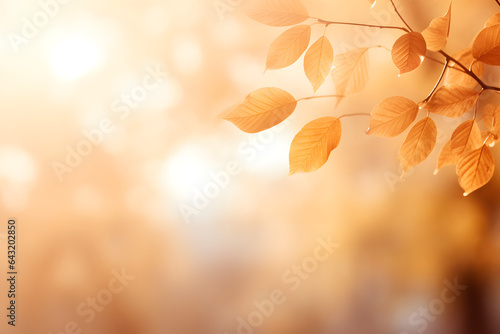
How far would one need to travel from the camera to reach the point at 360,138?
1.10 metres

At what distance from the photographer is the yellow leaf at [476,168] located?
427mm

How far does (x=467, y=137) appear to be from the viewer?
42 centimetres

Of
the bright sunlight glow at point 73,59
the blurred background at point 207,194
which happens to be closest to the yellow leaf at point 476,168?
the blurred background at point 207,194

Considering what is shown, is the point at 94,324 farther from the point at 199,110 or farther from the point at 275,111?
the point at 275,111

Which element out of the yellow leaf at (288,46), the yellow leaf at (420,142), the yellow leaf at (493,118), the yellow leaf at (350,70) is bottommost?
the yellow leaf at (493,118)

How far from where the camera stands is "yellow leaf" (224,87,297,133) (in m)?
0.41

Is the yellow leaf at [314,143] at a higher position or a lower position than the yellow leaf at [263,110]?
lower

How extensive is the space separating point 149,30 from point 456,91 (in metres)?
0.86

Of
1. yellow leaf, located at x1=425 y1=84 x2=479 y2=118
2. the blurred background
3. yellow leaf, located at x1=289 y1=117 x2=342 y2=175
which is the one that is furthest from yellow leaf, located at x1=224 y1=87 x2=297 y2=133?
the blurred background

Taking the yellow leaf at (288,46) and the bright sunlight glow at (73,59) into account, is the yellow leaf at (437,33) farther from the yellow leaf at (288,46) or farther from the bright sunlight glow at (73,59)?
the bright sunlight glow at (73,59)

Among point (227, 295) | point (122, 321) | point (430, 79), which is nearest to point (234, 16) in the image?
point (430, 79)

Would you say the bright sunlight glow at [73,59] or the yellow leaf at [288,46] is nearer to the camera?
the yellow leaf at [288,46]

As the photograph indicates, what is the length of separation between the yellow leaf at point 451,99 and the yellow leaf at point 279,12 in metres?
0.14

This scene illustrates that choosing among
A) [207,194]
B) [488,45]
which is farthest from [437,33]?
[207,194]
